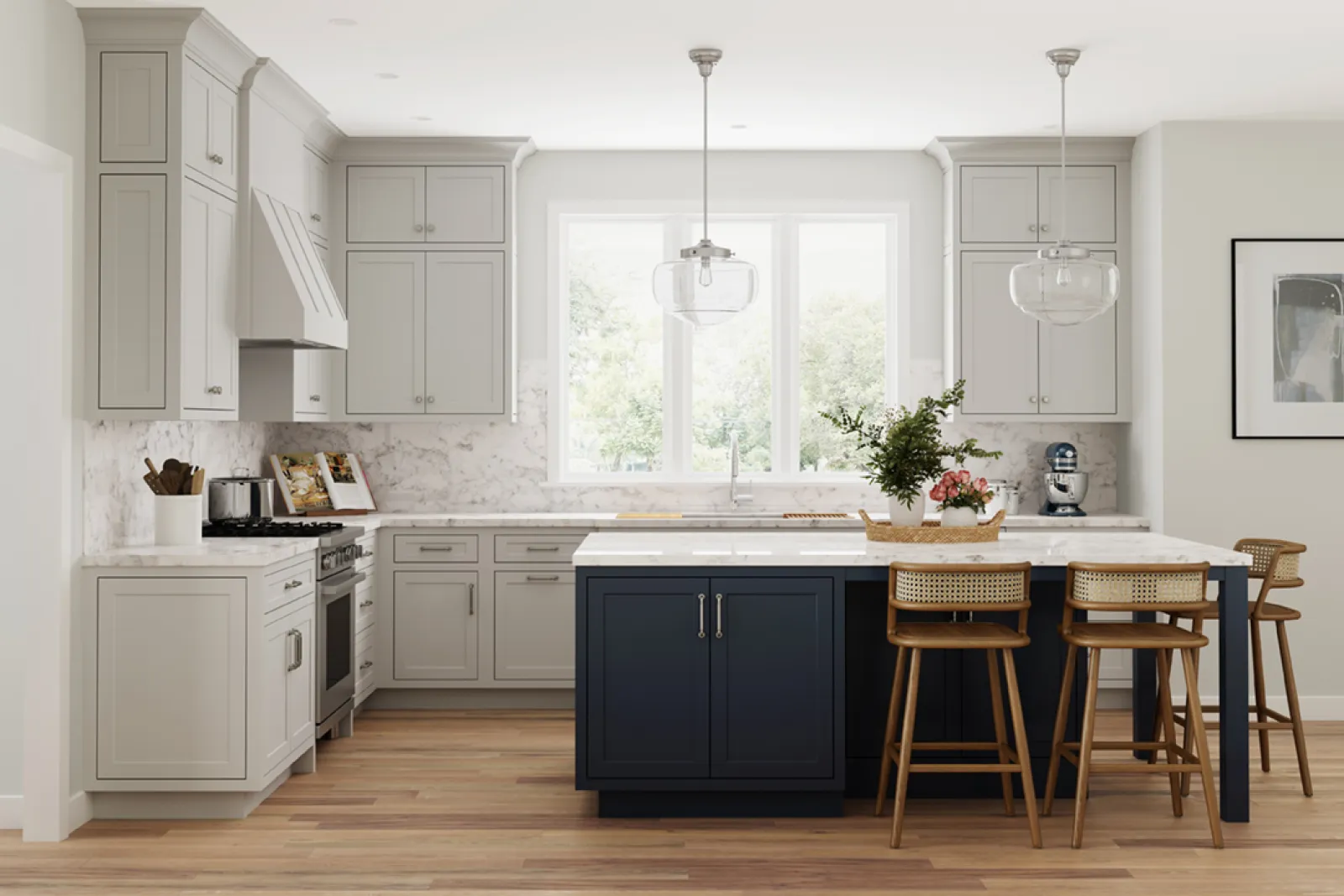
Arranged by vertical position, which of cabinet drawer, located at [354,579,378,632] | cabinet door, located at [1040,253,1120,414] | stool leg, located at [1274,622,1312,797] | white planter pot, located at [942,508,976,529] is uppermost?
cabinet door, located at [1040,253,1120,414]

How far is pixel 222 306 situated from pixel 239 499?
3.20 feet

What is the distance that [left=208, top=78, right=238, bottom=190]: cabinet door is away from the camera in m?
4.58

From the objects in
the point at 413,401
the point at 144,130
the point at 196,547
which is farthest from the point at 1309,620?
the point at 144,130

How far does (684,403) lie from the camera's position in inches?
260

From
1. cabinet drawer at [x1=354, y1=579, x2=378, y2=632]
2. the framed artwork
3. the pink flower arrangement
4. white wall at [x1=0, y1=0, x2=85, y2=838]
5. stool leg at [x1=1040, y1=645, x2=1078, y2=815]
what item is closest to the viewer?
white wall at [x1=0, y1=0, x2=85, y2=838]

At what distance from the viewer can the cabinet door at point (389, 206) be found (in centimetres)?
620

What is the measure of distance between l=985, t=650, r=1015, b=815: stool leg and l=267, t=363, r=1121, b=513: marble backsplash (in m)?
2.43

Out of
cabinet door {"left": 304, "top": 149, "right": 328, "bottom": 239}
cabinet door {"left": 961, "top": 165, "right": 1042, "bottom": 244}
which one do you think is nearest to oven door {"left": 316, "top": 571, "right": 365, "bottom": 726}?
cabinet door {"left": 304, "top": 149, "right": 328, "bottom": 239}

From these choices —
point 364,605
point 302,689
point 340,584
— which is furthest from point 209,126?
point 364,605

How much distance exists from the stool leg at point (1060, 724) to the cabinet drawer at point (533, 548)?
254 centimetres

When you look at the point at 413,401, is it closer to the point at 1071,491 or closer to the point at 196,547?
the point at 196,547

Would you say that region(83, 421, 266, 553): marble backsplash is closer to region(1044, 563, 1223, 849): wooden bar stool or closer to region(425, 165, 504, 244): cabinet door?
region(425, 165, 504, 244): cabinet door

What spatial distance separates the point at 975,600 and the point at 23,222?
338 cm

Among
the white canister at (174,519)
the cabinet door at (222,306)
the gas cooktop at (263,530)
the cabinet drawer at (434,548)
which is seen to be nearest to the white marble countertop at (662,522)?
the cabinet drawer at (434,548)
